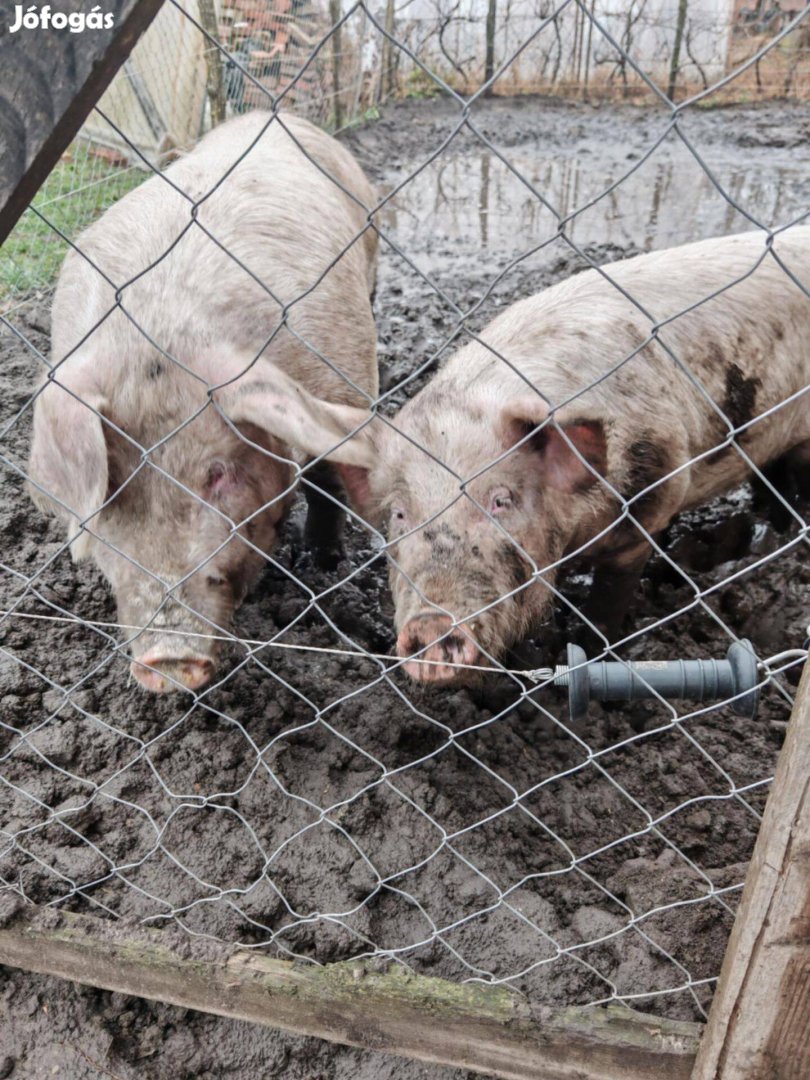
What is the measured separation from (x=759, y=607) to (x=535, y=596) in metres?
1.30

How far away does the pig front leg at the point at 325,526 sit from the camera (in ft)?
13.6

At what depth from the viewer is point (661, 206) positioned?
358 inches

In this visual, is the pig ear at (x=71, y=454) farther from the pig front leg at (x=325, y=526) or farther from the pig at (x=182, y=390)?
the pig front leg at (x=325, y=526)

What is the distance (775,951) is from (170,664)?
189cm

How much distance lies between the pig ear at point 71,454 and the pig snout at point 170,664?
0.41 meters

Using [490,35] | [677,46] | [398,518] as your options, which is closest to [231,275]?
[398,518]

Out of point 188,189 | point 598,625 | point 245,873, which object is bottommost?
point 245,873

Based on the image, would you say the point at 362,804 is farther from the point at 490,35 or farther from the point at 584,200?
the point at 490,35

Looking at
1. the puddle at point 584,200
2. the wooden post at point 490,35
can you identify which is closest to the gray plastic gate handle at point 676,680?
the puddle at point 584,200

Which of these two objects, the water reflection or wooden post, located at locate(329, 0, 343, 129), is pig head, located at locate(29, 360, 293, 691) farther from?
wooden post, located at locate(329, 0, 343, 129)

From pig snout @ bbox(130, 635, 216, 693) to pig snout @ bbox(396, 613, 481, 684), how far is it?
617 millimetres

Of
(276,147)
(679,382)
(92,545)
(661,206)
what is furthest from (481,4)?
(92,545)

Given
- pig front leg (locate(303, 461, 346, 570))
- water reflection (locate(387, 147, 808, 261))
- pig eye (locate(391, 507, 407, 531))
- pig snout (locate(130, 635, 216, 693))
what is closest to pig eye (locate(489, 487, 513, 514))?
pig eye (locate(391, 507, 407, 531))

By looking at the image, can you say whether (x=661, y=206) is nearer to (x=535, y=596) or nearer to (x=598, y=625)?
(x=598, y=625)
